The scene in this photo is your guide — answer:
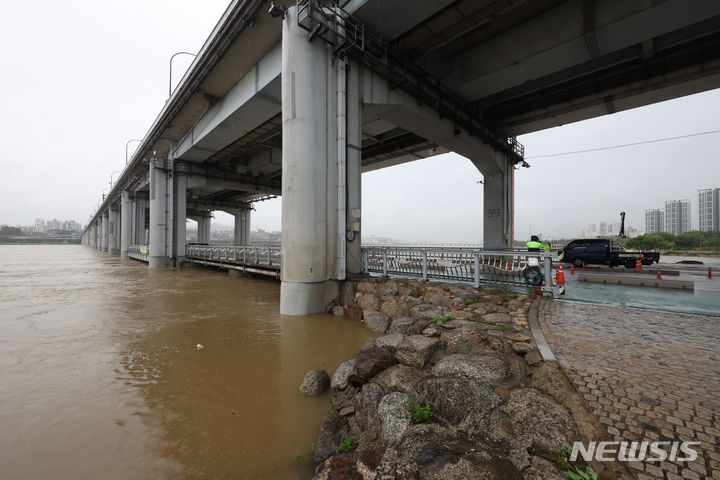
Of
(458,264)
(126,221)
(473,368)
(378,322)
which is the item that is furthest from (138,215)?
(473,368)

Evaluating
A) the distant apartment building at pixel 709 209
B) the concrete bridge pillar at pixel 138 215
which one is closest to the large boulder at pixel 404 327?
the concrete bridge pillar at pixel 138 215

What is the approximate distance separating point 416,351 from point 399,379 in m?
0.64

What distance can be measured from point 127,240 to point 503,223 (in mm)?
47677

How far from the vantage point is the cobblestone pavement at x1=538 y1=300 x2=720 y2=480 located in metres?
2.44

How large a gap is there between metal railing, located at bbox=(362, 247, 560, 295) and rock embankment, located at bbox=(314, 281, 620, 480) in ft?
7.35

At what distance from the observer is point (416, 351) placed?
4645 millimetres

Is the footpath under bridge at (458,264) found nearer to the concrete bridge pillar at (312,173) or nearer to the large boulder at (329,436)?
the concrete bridge pillar at (312,173)

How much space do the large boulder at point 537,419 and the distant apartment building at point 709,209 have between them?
110 meters

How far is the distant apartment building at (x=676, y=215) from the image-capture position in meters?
81.1

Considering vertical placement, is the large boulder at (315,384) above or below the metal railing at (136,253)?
below

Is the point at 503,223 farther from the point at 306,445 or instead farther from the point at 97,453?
the point at 97,453

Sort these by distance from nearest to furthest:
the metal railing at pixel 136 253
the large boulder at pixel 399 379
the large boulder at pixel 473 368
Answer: the large boulder at pixel 473 368 → the large boulder at pixel 399 379 → the metal railing at pixel 136 253

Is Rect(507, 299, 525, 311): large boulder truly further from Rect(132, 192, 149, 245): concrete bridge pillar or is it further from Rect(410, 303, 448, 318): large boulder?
Rect(132, 192, 149, 245): concrete bridge pillar

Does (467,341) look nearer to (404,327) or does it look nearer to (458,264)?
(404,327)
